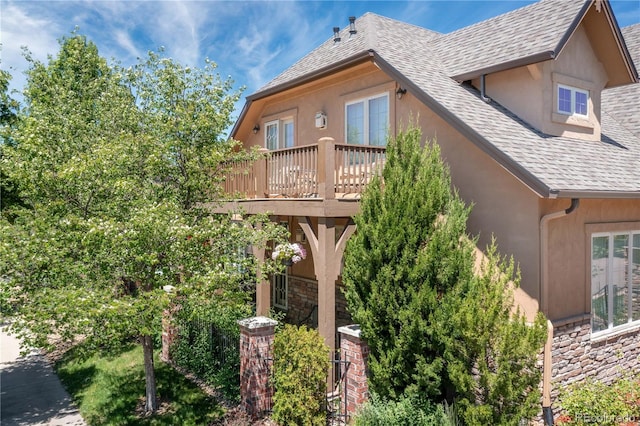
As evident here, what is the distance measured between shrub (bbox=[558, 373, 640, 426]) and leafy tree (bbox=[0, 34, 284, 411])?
571 cm

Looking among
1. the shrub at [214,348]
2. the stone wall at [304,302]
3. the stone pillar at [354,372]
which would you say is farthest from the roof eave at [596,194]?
the stone wall at [304,302]

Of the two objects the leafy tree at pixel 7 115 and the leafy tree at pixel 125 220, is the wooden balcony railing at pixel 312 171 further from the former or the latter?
the leafy tree at pixel 7 115

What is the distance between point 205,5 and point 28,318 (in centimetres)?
1110

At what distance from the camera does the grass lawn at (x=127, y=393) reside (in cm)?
820

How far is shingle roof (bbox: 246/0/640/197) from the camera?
8023 mm

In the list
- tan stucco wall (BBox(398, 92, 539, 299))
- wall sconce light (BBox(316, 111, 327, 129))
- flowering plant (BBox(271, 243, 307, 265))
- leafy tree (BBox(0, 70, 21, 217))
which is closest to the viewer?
tan stucco wall (BBox(398, 92, 539, 299))

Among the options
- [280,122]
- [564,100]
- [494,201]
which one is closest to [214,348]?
[494,201]

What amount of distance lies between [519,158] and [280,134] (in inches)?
338

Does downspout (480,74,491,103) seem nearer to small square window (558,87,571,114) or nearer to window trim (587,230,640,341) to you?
small square window (558,87,571,114)

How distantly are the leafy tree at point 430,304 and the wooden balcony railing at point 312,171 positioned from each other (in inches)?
36.3

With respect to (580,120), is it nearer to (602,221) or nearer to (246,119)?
(602,221)

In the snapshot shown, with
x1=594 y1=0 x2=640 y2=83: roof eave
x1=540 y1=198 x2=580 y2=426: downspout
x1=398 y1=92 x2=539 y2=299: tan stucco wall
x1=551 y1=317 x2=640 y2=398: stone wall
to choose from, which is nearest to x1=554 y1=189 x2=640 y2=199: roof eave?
x1=540 y1=198 x2=580 y2=426: downspout

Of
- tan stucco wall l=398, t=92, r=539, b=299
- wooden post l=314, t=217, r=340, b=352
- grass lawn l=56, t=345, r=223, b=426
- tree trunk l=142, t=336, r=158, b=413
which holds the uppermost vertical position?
tan stucco wall l=398, t=92, r=539, b=299

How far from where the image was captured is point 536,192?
724cm
